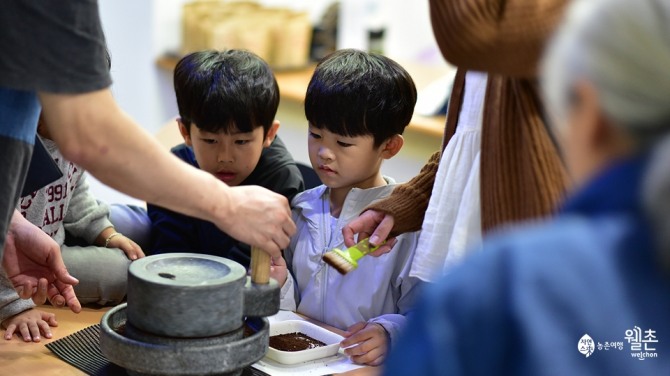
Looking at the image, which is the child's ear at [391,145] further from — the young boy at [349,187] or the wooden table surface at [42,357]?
the wooden table surface at [42,357]

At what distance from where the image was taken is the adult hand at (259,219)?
1.42 metres

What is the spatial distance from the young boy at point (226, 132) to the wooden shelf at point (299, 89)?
1519mm

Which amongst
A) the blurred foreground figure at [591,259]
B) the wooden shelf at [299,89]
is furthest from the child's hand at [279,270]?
the wooden shelf at [299,89]

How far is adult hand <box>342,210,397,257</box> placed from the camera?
1695mm

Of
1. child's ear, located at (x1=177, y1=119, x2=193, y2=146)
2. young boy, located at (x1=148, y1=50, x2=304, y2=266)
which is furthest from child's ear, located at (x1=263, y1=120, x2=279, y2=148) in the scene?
child's ear, located at (x1=177, y1=119, x2=193, y2=146)

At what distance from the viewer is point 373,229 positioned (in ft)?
5.75

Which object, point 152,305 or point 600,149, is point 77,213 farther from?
point 600,149

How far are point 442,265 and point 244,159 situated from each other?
67 cm

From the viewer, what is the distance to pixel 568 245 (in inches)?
29.3

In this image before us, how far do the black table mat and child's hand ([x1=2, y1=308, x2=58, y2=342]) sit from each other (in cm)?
4

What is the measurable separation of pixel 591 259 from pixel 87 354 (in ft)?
3.71

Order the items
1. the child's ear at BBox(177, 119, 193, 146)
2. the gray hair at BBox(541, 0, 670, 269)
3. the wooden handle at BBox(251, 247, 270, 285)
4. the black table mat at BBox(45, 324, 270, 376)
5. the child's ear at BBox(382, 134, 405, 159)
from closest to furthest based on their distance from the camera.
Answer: the gray hair at BBox(541, 0, 670, 269), the wooden handle at BBox(251, 247, 270, 285), the black table mat at BBox(45, 324, 270, 376), the child's ear at BBox(382, 134, 405, 159), the child's ear at BBox(177, 119, 193, 146)

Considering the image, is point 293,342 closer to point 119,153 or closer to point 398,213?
point 398,213

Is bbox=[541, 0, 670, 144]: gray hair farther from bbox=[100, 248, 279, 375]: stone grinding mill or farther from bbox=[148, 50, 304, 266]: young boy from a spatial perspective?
bbox=[148, 50, 304, 266]: young boy
